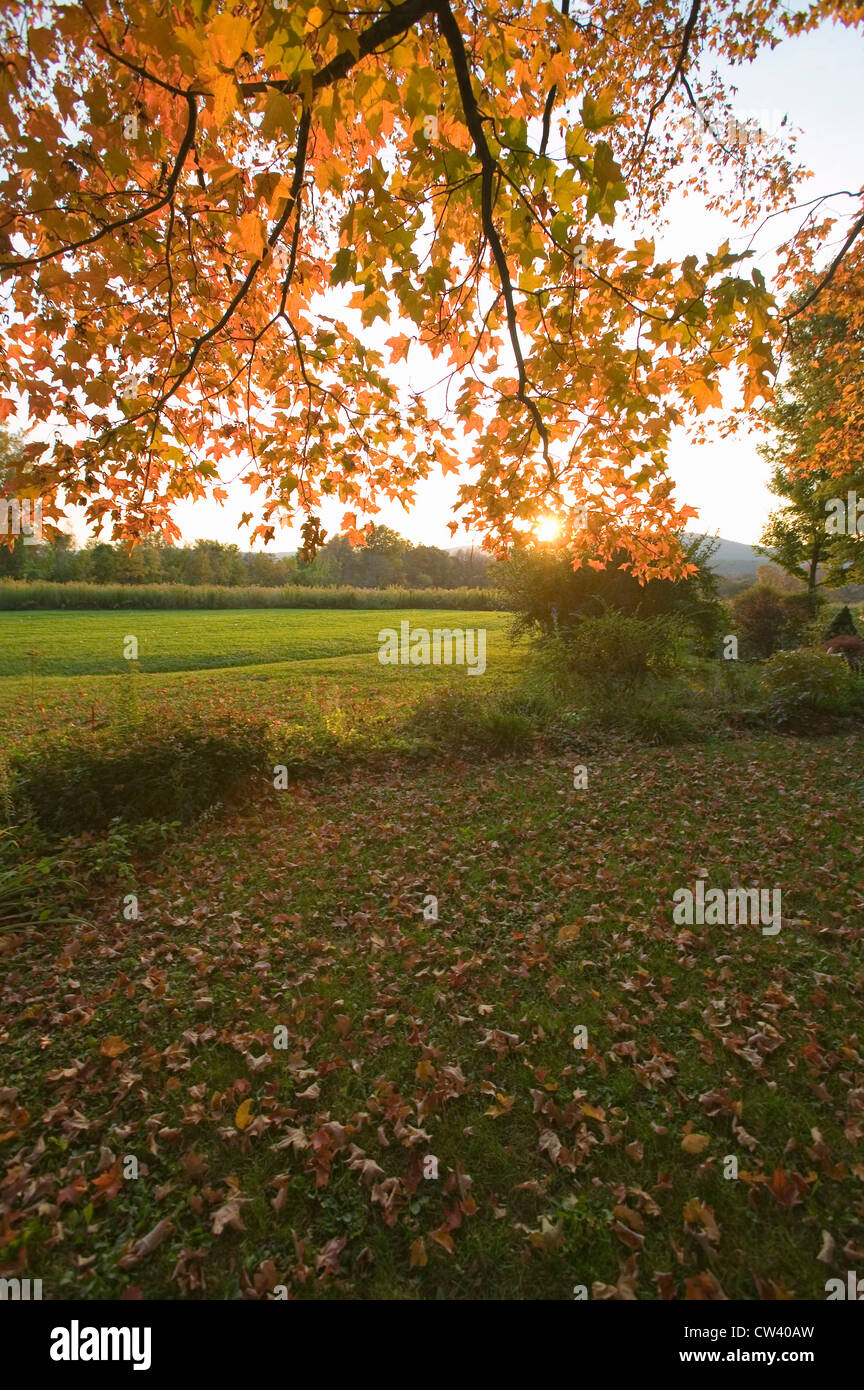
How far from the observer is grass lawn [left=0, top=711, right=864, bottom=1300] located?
9.14 feet

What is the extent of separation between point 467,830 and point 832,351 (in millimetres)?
11668

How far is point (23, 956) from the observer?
498 cm

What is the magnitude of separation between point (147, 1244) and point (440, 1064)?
1700 millimetres

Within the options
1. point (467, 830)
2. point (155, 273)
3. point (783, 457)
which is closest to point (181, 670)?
point (467, 830)

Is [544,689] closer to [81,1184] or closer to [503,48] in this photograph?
[503,48]

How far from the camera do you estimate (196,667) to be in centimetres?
1969

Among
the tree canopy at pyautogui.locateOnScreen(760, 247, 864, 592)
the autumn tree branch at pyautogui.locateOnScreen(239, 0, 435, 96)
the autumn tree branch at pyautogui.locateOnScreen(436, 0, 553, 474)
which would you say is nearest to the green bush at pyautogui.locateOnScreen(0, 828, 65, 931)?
the autumn tree branch at pyautogui.locateOnScreen(239, 0, 435, 96)

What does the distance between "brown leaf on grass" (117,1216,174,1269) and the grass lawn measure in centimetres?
1

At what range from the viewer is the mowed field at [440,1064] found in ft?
9.16

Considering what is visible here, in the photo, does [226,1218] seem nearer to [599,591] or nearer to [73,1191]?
[73,1191]

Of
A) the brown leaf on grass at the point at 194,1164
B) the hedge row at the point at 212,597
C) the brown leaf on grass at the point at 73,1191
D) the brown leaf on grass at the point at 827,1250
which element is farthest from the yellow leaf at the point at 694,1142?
the hedge row at the point at 212,597
